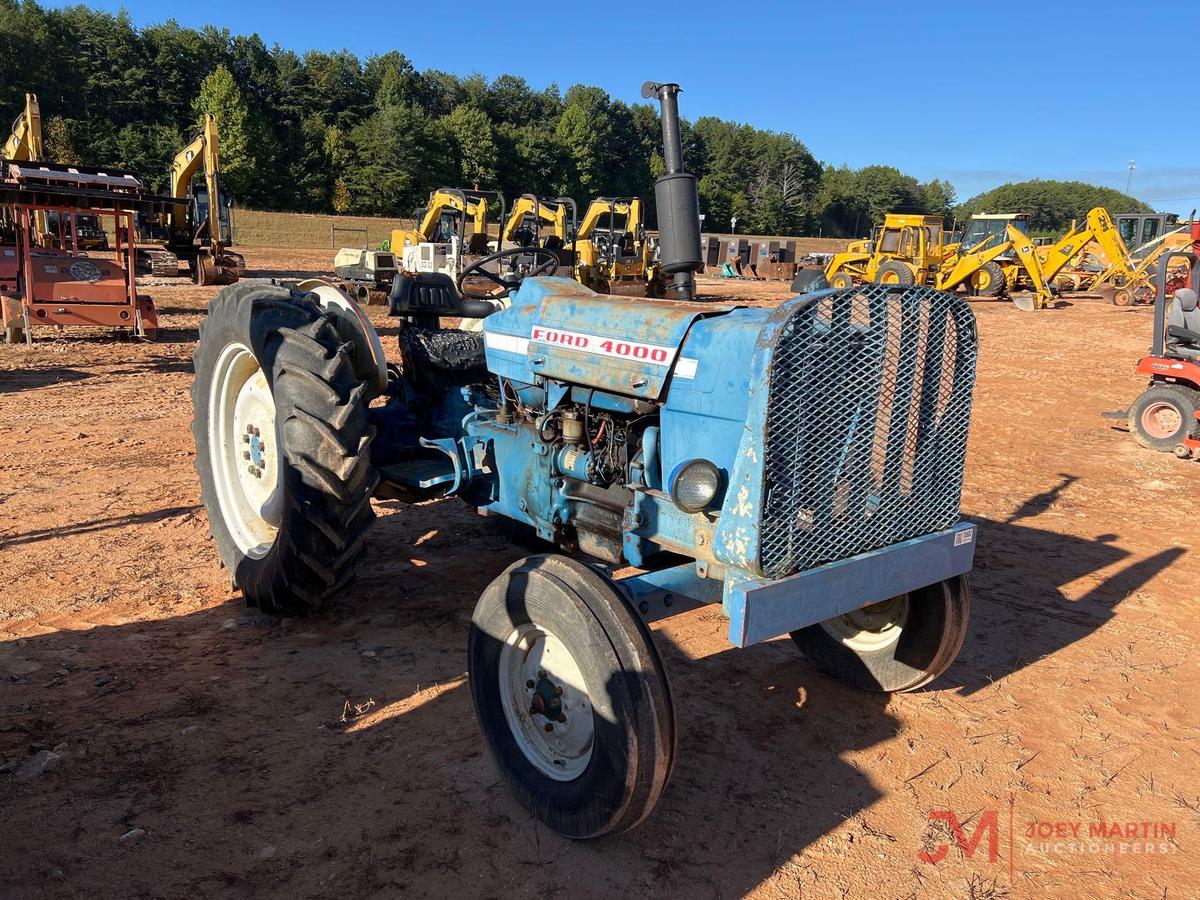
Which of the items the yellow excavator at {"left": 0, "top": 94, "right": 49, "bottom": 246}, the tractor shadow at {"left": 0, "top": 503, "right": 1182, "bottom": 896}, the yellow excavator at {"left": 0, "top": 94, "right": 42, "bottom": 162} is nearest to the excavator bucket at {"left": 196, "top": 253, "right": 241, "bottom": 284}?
the yellow excavator at {"left": 0, "top": 94, "right": 49, "bottom": 246}

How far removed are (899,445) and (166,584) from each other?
3567 mm

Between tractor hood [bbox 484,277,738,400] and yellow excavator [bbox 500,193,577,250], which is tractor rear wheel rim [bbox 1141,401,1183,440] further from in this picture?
yellow excavator [bbox 500,193,577,250]

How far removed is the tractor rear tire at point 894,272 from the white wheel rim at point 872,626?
62.6ft

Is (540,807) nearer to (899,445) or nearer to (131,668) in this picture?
(899,445)

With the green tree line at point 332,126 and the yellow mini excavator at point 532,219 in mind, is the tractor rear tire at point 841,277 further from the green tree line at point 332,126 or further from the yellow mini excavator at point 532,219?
the green tree line at point 332,126

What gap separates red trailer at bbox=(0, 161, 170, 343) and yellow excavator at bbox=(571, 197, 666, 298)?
9201 millimetres

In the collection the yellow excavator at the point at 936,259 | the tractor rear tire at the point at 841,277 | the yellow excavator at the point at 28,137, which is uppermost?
the yellow excavator at the point at 28,137

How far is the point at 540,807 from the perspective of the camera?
8.64 ft

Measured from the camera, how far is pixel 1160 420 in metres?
8.18

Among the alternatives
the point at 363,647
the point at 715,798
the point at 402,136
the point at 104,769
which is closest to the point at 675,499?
the point at 715,798

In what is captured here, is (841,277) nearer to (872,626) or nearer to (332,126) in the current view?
(872,626)

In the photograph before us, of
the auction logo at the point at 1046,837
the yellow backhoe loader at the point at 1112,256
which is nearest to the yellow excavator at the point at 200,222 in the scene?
the auction logo at the point at 1046,837

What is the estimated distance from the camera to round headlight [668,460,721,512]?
266 cm

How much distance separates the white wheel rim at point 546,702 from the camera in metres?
2.67
